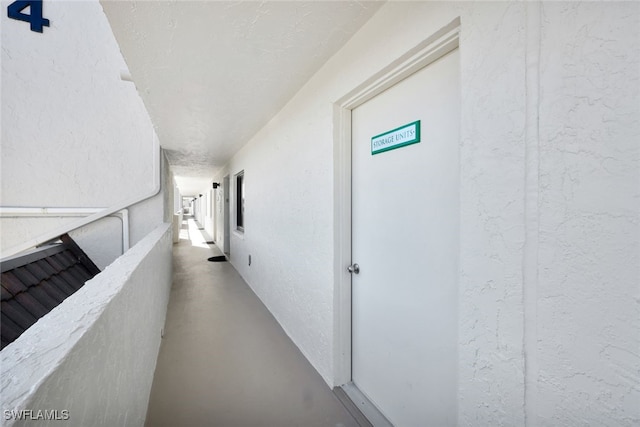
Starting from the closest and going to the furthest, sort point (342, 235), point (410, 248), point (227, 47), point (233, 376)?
1. point (410, 248)
2. point (227, 47)
3. point (342, 235)
4. point (233, 376)

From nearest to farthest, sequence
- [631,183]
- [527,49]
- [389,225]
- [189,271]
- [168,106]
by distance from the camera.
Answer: [631,183], [527,49], [389,225], [168,106], [189,271]

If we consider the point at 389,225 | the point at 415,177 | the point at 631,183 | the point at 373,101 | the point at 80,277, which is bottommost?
the point at 80,277

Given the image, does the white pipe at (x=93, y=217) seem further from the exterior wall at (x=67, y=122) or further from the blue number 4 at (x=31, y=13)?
the blue number 4 at (x=31, y=13)

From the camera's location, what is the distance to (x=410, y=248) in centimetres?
150

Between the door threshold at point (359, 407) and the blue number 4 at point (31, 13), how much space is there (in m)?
5.68

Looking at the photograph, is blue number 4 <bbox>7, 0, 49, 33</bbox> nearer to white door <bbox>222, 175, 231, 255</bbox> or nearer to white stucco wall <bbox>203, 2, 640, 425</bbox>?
white door <bbox>222, 175, 231, 255</bbox>

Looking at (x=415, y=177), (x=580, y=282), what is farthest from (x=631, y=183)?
(x=415, y=177)

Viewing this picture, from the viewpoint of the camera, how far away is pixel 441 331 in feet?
4.42

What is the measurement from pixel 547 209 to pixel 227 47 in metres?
1.94

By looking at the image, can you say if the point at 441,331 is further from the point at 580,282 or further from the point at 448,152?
the point at 448,152

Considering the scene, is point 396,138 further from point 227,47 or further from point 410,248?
point 227,47

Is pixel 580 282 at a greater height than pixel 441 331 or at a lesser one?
greater

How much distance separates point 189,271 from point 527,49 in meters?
6.19

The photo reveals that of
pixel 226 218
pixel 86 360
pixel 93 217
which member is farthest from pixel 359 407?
pixel 226 218
